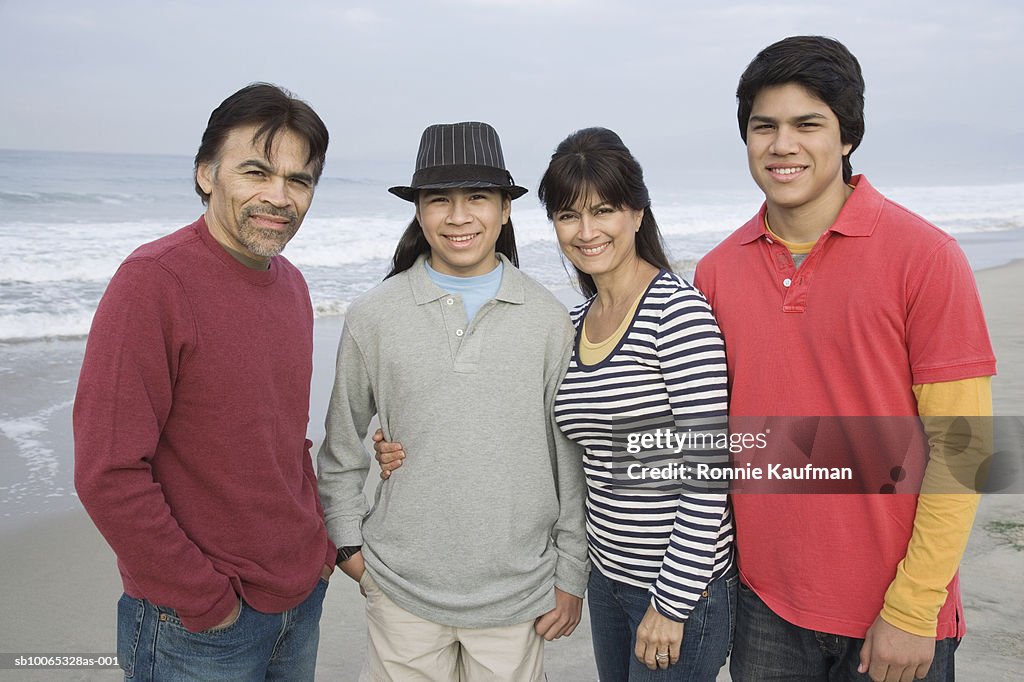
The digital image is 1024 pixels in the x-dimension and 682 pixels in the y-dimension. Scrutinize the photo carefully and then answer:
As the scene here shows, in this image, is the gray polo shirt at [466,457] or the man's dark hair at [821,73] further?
the gray polo shirt at [466,457]

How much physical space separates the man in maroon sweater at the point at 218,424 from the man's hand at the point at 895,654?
5.01 feet

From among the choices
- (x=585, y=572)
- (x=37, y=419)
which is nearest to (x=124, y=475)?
(x=585, y=572)

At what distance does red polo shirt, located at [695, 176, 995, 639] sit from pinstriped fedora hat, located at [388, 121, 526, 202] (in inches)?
33.5

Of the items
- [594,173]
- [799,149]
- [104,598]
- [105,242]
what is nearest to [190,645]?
[594,173]

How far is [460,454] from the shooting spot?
248 centimetres

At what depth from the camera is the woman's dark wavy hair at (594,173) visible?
8.38 feet

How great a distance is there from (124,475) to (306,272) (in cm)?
1128

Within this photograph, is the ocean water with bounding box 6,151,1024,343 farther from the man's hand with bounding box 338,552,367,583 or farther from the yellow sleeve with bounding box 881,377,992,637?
the yellow sleeve with bounding box 881,377,992,637

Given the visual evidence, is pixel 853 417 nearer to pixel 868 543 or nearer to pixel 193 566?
pixel 868 543

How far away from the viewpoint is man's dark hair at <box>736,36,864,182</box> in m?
2.22

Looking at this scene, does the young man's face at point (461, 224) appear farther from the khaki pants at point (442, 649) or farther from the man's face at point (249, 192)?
the khaki pants at point (442, 649)

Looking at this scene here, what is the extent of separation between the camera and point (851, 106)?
2.27 metres

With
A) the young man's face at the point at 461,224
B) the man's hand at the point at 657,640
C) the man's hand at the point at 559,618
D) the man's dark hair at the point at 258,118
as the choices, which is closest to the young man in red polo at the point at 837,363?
the man's hand at the point at 657,640

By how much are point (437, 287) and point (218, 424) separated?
2.64 ft
